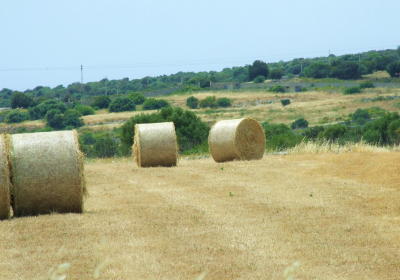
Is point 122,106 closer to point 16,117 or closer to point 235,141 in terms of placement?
point 16,117

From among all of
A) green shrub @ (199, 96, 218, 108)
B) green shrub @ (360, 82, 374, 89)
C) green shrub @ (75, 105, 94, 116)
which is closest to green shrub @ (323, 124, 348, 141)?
green shrub @ (199, 96, 218, 108)

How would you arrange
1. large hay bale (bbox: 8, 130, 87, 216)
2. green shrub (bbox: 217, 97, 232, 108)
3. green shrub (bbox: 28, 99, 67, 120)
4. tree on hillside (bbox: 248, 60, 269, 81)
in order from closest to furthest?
1. large hay bale (bbox: 8, 130, 87, 216)
2. green shrub (bbox: 28, 99, 67, 120)
3. green shrub (bbox: 217, 97, 232, 108)
4. tree on hillside (bbox: 248, 60, 269, 81)

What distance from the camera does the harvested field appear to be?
6285 mm

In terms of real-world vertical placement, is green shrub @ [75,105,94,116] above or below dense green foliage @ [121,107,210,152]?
below

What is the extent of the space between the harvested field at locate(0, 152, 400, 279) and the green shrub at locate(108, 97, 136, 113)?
55358 mm

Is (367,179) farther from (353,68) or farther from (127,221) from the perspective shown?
(353,68)

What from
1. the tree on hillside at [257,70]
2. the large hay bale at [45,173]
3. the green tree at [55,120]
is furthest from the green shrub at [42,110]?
the tree on hillside at [257,70]

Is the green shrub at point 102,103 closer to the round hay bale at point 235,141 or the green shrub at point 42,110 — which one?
the green shrub at point 42,110

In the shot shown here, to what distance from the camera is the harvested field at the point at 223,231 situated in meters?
→ 6.29

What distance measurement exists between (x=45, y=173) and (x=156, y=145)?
8.24 metres

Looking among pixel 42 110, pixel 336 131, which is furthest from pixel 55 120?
pixel 336 131

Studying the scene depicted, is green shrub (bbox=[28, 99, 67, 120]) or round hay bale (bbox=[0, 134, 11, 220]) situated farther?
green shrub (bbox=[28, 99, 67, 120])

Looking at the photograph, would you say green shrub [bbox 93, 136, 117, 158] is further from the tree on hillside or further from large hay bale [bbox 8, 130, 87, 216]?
the tree on hillside

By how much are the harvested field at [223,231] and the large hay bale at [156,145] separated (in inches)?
152
